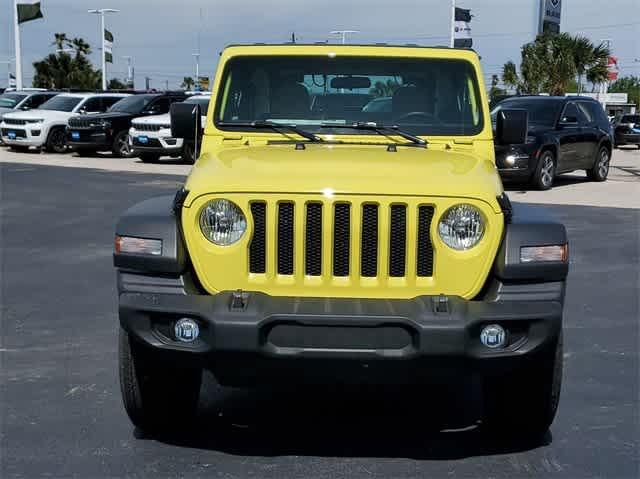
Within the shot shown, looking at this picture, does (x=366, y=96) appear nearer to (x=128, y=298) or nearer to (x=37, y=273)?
(x=128, y=298)

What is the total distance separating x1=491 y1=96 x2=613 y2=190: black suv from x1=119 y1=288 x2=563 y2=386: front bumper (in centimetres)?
1243

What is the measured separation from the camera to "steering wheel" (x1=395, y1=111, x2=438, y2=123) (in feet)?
17.9

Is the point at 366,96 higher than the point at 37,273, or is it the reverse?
the point at 366,96

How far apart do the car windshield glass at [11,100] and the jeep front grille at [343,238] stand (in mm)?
28151

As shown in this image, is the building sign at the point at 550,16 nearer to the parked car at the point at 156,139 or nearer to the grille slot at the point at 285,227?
the parked car at the point at 156,139

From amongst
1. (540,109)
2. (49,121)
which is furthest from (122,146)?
(540,109)

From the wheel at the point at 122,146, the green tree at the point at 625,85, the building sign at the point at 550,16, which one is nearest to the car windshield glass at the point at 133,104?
the wheel at the point at 122,146

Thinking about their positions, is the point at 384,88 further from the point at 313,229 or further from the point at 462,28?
the point at 462,28

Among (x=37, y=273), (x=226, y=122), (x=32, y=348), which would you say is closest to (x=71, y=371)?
(x=32, y=348)

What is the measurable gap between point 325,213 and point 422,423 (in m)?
1.45

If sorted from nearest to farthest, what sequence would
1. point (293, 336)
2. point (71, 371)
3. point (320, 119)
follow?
point (293, 336) → point (320, 119) → point (71, 371)

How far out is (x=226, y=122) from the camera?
552 centimetres

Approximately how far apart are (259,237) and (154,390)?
99cm

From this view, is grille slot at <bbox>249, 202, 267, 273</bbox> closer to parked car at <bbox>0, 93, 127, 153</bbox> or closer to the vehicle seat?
the vehicle seat
